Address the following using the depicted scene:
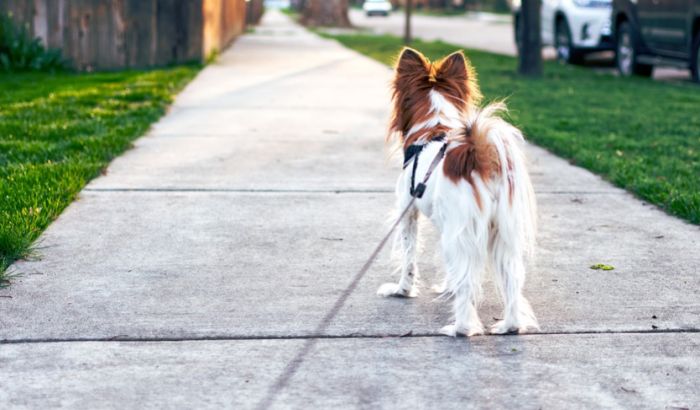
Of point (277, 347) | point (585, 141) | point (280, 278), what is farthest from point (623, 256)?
point (585, 141)

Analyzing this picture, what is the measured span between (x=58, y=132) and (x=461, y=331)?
6.01 meters

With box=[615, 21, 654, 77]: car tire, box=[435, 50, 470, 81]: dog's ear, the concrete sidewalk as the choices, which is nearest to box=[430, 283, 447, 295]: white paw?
the concrete sidewalk

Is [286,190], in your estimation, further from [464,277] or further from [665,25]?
[665,25]

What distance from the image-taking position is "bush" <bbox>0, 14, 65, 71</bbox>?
48.2 feet

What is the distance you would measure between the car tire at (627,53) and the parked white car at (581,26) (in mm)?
1072

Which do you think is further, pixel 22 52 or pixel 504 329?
pixel 22 52

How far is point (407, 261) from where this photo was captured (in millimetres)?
4867

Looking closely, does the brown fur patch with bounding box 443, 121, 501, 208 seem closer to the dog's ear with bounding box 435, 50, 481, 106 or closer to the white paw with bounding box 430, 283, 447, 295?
the dog's ear with bounding box 435, 50, 481, 106

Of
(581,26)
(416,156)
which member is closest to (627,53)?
(581,26)

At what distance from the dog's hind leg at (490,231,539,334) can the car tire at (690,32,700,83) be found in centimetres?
1072

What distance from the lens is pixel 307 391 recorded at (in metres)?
3.64

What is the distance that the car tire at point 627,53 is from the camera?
16062mm

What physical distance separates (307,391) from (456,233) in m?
0.95

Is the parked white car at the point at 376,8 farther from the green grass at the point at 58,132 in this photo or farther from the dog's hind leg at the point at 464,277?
the dog's hind leg at the point at 464,277
